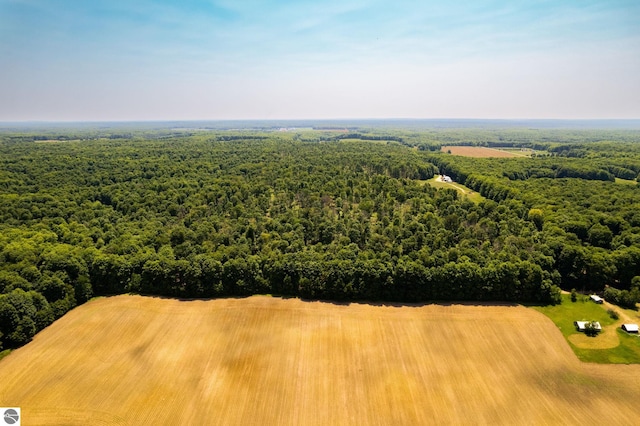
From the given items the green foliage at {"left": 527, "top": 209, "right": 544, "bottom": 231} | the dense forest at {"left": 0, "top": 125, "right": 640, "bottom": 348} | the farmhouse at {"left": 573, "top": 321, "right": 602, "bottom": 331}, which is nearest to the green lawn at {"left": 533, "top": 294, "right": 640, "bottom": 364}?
the farmhouse at {"left": 573, "top": 321, "right": 602, "bottom": 331}

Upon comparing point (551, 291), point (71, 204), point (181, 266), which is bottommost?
point (551, 291)

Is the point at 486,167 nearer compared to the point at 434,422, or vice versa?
the point at 434,422

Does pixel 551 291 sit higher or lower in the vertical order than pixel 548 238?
lower

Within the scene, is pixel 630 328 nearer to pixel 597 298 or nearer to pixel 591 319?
pixel 591 319

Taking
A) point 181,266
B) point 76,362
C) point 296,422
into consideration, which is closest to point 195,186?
point 181,266

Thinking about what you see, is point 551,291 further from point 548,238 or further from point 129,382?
point 129,382

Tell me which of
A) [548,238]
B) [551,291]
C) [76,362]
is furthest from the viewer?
[548,238]

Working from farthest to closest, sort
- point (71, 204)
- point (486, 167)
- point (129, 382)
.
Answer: point (486, 167)
point (71, 204)
point (129, 382)
